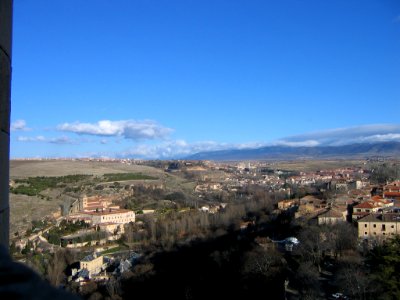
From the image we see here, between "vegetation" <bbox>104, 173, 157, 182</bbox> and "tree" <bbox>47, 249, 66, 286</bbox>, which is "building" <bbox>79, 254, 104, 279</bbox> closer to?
"tree" <bbox>47, 249, 66, 286</bbox>

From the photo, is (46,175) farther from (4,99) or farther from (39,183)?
(4,99)

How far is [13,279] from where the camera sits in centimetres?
62

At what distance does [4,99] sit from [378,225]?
20.5 metres

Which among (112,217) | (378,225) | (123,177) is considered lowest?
(112,217)

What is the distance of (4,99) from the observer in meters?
1.18

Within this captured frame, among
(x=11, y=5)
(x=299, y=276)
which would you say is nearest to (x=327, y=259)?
(x=299, y=276)

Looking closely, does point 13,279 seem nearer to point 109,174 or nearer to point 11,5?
point 11,5

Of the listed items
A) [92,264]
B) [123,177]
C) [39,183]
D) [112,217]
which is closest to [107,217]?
[112,217]

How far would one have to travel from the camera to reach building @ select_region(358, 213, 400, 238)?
19670 mm

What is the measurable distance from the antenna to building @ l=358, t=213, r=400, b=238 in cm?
1987

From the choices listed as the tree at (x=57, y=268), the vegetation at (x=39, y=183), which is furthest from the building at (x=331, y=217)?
the vegetation at (x=39, y=183)

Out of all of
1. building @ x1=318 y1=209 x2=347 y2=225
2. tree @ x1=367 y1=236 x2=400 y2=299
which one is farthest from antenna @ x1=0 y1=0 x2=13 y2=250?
building @ x1=318 y1=209 x2=347 y2=225

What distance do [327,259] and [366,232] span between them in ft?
13.9

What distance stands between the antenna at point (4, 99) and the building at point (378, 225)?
65.2 ft
